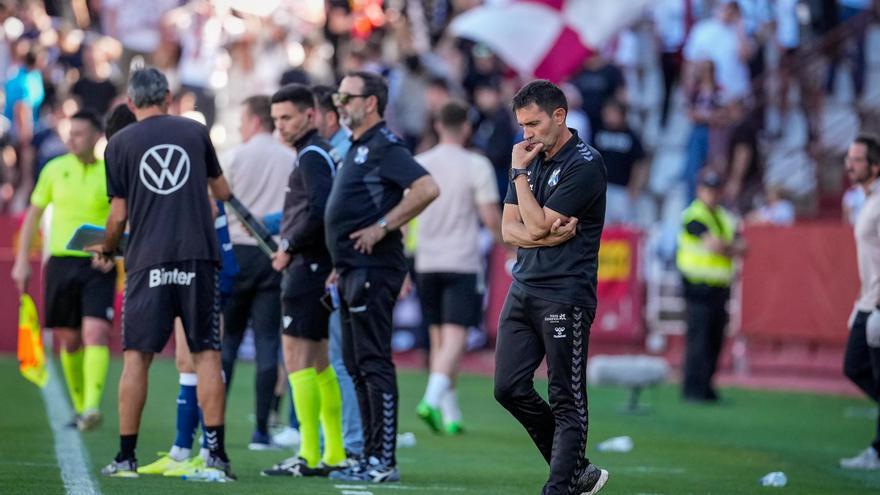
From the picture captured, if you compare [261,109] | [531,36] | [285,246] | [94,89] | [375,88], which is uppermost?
[531,36]

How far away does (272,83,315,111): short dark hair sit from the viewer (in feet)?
33.2

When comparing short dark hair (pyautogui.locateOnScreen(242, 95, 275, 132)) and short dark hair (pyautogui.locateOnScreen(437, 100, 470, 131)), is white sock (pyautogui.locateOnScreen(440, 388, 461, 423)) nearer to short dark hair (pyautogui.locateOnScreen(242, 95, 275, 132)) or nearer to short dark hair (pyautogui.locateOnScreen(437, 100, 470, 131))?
short dark hair (pyautogui.locateOnScreen(437, 100, 470, 131))

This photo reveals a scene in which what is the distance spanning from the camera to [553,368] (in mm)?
8039

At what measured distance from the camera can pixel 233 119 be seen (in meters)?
23.6

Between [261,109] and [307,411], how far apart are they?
Answer: 2865mm

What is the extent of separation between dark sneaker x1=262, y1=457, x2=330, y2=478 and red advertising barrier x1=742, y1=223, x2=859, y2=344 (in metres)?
10.1

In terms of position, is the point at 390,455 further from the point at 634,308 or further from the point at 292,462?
the point at 634,308

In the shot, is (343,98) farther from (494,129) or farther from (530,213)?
(494,129)

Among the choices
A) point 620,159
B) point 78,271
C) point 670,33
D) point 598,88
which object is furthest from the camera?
point 670,33

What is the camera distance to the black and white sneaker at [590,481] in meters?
8.03

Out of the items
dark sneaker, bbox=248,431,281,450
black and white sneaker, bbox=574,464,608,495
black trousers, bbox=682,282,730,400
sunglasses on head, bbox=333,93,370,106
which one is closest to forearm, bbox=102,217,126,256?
sunglasses on head, bbox=333,93,370,106

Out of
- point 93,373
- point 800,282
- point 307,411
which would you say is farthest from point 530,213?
point 800,282

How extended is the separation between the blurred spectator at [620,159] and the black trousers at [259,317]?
1014cm

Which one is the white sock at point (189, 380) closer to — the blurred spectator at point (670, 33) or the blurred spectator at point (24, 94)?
the blurred spectator at point (24, 94)
